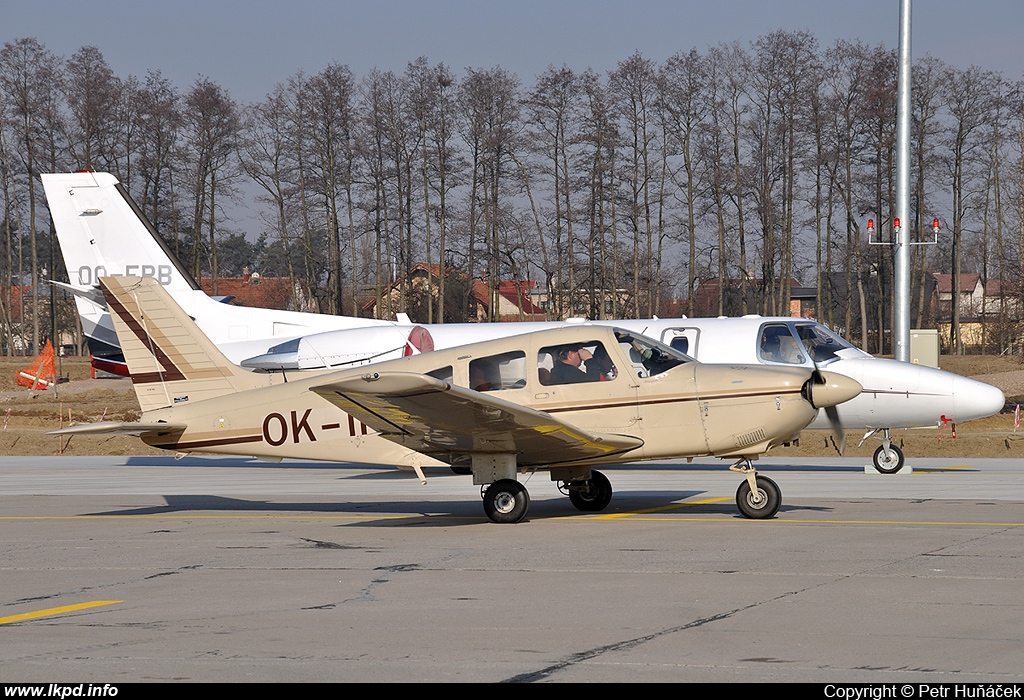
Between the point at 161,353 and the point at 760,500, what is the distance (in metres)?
8.43

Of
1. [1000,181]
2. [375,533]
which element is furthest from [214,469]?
[1000,181]

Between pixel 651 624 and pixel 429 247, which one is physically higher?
pixel 429 247

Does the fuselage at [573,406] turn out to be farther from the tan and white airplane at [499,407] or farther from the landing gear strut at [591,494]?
the landing gear strut at [591,494]

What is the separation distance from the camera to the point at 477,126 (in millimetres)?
57156

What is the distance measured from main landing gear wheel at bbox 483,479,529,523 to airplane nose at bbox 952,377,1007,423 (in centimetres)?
924

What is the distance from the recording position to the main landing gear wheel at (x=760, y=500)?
514 inches

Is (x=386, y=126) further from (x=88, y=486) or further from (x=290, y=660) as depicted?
(x=290, y=660)

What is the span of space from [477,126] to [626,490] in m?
42.3

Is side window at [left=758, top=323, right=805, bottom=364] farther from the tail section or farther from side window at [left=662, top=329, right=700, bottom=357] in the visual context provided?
the tail section

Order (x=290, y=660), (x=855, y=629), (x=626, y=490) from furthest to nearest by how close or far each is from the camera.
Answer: (x=626, y=490) → (x=855, y=629) → (x=290, y=660)

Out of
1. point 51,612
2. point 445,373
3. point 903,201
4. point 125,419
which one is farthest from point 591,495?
point 125,419

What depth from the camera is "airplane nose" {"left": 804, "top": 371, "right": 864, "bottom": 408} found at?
488 inches

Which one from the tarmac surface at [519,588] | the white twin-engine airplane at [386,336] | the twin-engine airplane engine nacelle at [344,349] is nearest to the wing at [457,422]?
the tarmac surface at [519,588]

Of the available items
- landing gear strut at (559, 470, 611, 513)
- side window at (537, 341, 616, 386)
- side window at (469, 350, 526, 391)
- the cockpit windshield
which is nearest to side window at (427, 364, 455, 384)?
side window at (469, 350, 526, 391)
